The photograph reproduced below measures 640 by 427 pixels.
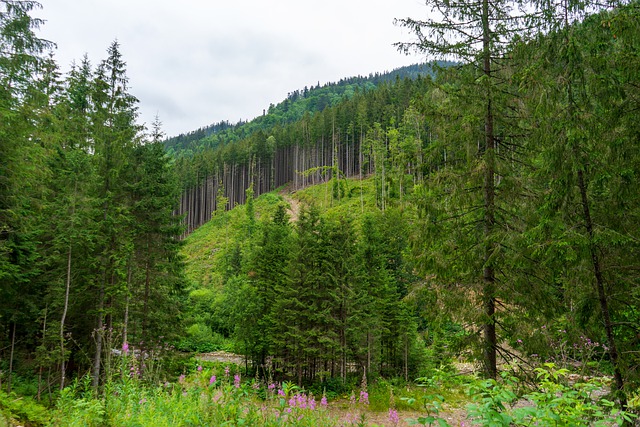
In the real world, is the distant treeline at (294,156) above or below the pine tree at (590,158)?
above

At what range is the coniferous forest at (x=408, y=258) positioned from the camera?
4.88 m

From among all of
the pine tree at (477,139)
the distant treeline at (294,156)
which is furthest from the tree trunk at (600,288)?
the distant treeline at (294,156)

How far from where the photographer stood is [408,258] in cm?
780

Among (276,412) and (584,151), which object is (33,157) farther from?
(584,151)

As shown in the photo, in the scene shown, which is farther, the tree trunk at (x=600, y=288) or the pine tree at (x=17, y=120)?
the pine tree at (x=17, y=120)

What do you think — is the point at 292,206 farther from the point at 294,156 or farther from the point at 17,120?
the point at 17,120

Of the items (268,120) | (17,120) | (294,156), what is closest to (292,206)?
(294,156)

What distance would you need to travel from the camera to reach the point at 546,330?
7.01m

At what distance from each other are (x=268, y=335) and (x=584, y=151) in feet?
58.5

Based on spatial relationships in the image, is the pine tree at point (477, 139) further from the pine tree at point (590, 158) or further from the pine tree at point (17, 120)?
the pine tree at point (17, 120)

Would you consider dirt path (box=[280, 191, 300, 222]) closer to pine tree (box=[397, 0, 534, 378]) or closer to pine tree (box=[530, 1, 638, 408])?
pine tree (box=[397, 0, 534, 378])

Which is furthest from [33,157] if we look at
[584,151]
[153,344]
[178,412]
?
[584,151]

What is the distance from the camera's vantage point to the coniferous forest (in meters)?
4.88

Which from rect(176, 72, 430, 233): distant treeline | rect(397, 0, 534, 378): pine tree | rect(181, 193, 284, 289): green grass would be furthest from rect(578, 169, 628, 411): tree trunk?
rect(176, 72, 430, 233): distant treeline
